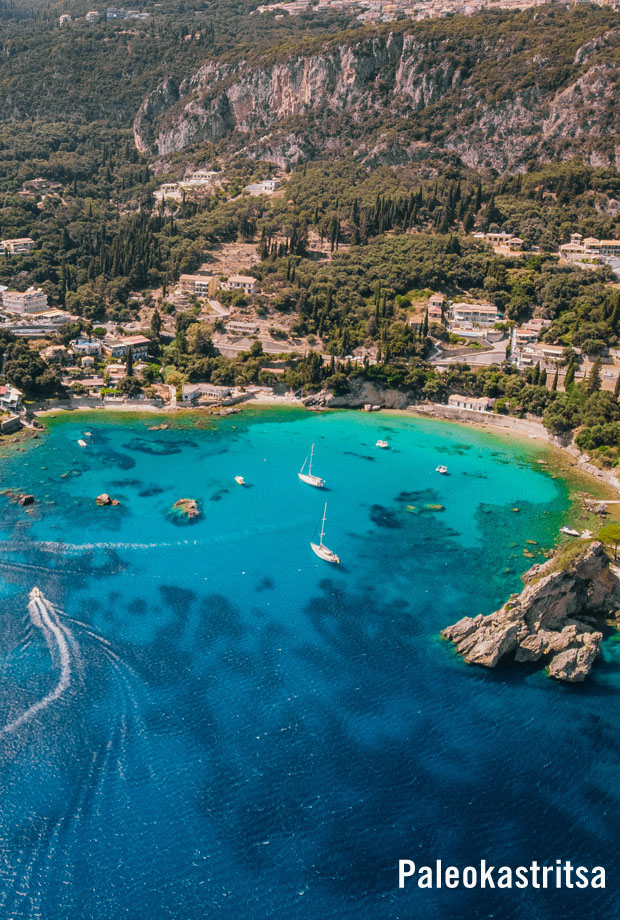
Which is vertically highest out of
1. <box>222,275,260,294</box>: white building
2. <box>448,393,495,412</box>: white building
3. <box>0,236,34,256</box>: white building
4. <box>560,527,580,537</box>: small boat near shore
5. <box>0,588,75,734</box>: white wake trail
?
<box>0,236,34,256</box>: white building

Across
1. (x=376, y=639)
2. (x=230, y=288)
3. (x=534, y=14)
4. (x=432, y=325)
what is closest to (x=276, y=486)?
(x=376, y=639)

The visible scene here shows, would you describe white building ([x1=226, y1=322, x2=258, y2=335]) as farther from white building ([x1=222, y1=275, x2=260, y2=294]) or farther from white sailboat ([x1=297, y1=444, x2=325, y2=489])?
white sailboat ([x1=297, y1=444, x2=325, y2=489])

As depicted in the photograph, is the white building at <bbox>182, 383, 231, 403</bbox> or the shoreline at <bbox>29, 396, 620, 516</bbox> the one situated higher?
the white building at <bbox>182, 383, 231, 403</bbox>

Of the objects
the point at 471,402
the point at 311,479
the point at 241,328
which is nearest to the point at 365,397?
the point at 471,402

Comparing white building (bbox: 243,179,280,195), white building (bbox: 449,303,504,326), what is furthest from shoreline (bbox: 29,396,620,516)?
white building (bbox: 243,179,280,195)

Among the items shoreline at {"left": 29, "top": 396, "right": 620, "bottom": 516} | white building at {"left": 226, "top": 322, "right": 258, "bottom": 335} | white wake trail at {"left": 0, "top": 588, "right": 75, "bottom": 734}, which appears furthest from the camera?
white building at {"left": 226, "top": 322, "right": 258, "bottom": 335}

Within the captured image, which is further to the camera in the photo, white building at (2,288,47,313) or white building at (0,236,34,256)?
white building at (0,236,34,256)

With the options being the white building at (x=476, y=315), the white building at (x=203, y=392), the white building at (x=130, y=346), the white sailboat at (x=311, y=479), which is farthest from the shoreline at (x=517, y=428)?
the white building at (x=130, y=346)
